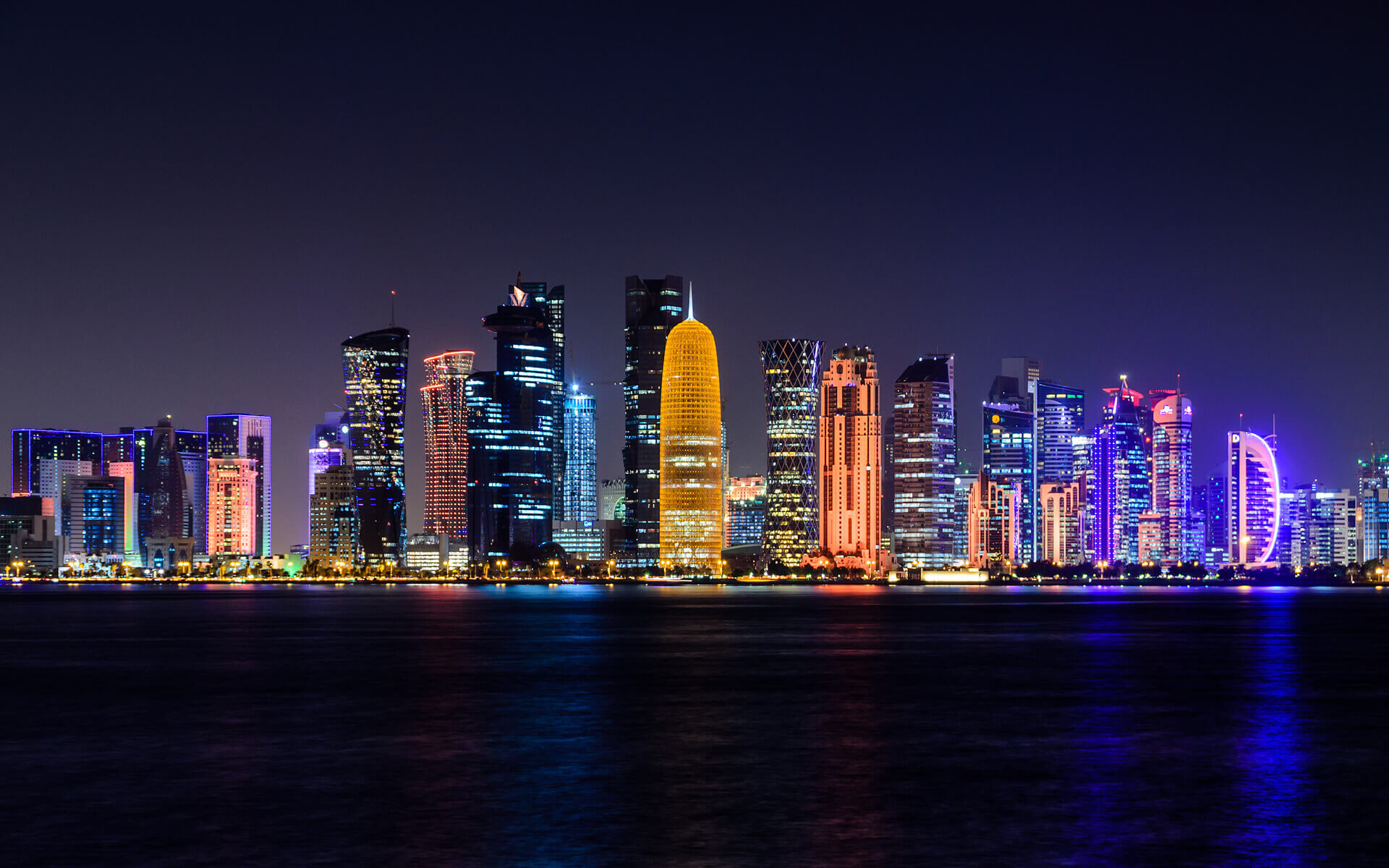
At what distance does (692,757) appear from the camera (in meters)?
50.4

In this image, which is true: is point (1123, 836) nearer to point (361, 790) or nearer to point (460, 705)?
point (361, 790)

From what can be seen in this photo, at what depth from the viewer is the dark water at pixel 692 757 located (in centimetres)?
3534

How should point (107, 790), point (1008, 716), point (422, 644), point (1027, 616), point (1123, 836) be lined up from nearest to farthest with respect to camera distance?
point (1123, 836) → point (107, 790) → point (1008, 716) → point (422, 644) → point (1027, 616)

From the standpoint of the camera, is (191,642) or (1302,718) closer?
(1302,718)

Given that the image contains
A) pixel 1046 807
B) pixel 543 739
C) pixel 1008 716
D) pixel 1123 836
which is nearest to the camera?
pixel 1123 836

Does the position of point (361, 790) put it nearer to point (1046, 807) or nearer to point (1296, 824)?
point (1046, 807)

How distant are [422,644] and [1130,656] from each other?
170 feet

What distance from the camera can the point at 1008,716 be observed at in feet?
210

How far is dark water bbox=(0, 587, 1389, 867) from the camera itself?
35.3 m

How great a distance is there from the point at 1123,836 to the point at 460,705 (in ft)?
121

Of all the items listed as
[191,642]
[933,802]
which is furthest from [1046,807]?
[191,642]

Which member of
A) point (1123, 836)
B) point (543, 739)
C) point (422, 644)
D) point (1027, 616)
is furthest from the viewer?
point (1027, 616)

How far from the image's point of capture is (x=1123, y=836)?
36.3m

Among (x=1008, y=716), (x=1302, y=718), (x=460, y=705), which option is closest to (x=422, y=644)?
(x=460, y=705)
